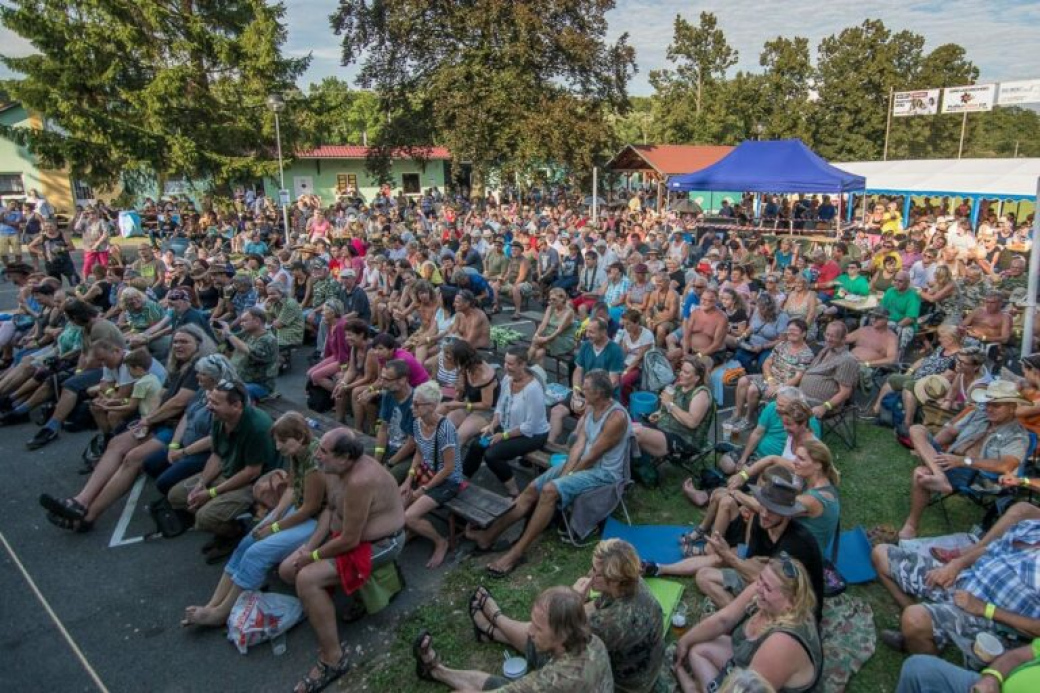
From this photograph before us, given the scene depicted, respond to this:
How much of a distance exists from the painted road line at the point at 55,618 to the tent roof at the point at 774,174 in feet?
53.6

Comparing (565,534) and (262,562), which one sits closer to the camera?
(262,562)

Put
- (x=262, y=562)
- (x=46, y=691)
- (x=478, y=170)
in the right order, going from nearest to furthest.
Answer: (x=46, y=691)
(x=262, y=562)
(x=478, y=170)

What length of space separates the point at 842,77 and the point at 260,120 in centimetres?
4256

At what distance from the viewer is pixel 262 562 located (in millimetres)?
4070

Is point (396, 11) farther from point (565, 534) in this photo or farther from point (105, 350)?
point (565, 534)

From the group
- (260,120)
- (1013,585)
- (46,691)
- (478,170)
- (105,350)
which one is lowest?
(46,691)

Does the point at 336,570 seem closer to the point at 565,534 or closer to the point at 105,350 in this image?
the point at 565,534

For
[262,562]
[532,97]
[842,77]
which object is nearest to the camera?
[262,562]

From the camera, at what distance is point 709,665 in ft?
10.9

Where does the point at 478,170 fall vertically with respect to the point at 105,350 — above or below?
above

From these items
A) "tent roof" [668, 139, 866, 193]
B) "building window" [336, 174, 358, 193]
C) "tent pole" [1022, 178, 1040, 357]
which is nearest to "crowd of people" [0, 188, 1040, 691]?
"tent pole" [1022, 178, 1040, 357]

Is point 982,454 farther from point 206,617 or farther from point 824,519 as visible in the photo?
point 206,617

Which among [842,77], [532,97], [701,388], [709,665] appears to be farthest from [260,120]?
[842,77]

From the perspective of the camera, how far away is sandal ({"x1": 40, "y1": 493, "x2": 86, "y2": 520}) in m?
5.27
